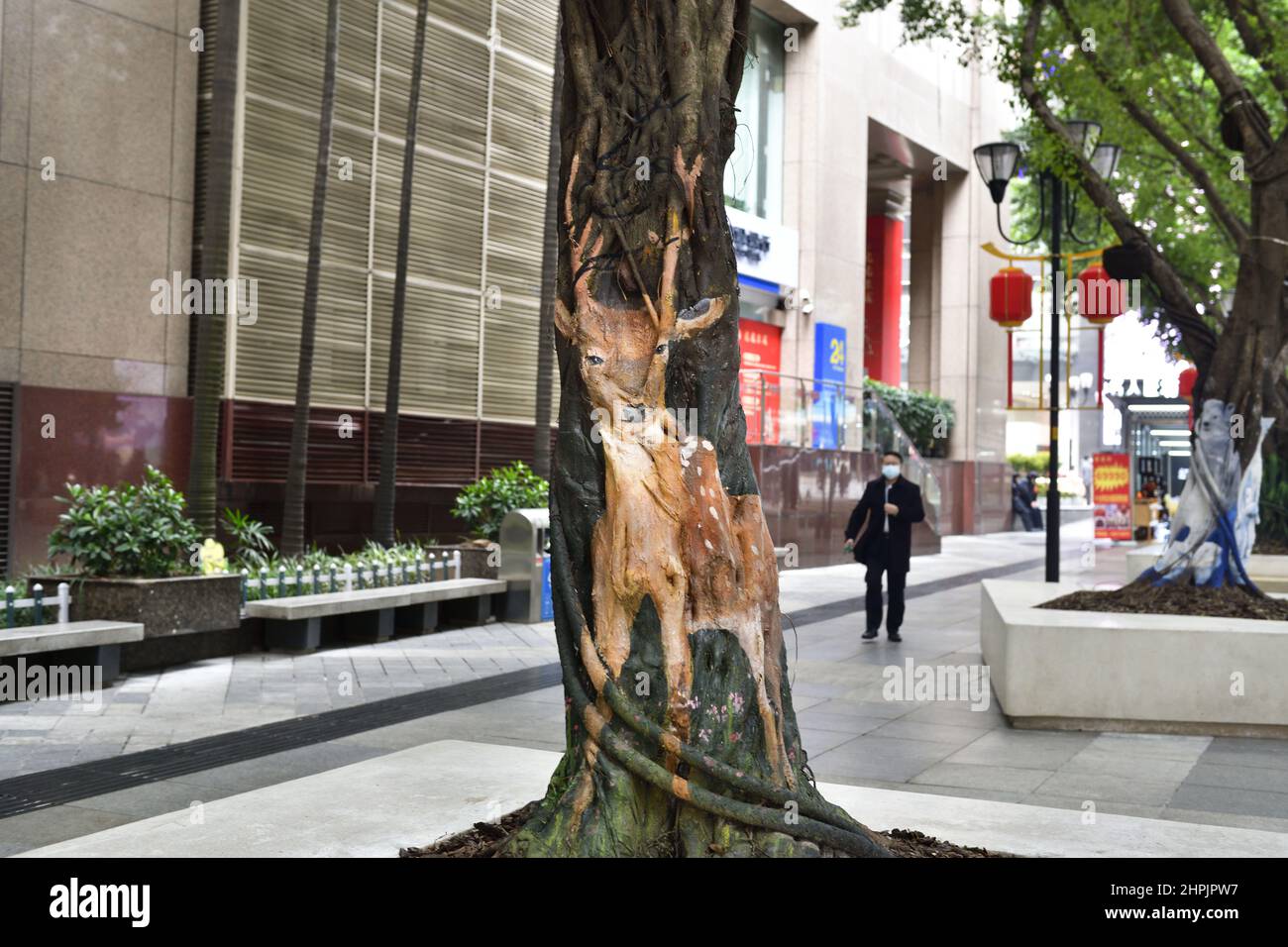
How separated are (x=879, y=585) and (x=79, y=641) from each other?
776 centimetres

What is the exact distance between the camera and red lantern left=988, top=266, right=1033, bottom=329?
3319cm

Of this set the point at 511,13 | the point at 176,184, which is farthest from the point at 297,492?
the point at 511,13

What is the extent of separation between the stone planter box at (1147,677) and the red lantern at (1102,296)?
12.0 metres

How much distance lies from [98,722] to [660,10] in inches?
257

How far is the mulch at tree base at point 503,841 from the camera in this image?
4324 mm

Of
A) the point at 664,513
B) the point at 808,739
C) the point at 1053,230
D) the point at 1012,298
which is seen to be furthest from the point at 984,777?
the point at 1012,298

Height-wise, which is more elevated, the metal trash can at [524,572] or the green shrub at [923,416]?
the green shrub at [923,416]

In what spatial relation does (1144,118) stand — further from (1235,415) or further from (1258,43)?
(1235,415)

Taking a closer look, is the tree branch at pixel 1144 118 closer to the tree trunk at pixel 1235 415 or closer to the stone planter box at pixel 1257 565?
the tree trunk at pixel 1235 415

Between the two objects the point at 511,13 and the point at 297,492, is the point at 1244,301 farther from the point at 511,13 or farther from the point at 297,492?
the point at 511,13

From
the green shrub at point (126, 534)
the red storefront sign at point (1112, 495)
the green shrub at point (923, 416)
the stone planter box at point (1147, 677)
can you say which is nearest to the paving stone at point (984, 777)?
the stone planter box at point (1147, 677)

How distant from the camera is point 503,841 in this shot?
4234 millimetres
